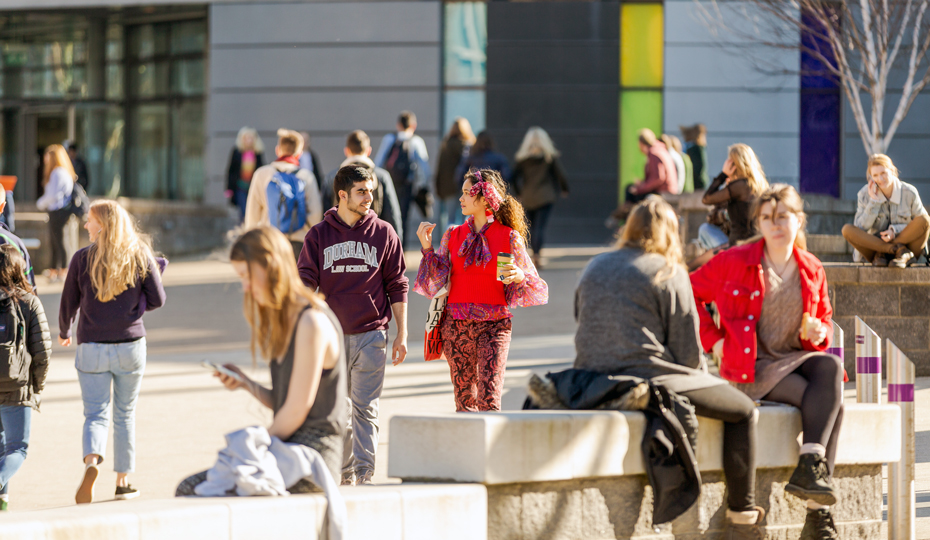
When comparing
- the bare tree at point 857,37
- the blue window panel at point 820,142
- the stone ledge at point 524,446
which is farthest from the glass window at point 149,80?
the stone ledge at point 524,446

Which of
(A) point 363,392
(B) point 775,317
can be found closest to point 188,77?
(A) point 363,392

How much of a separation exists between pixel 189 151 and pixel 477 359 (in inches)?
742

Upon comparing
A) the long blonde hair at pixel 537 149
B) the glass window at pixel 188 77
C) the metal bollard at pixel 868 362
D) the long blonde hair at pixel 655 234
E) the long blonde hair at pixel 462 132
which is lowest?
the metal bollard at pixel 868 362

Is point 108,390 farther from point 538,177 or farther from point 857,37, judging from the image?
point 857,37

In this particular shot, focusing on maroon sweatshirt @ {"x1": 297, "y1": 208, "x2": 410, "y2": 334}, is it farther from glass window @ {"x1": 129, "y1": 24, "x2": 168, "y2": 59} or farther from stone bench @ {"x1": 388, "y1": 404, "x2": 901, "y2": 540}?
glass window @ {"x1": 129, "y1": 24, "x2": 168, "y2": 59}

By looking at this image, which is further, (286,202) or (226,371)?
(286,202)

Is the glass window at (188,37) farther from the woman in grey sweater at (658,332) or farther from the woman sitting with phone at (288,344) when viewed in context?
the woman sitting with phone at (288,344)

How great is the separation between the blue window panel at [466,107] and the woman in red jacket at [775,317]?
53.0 feet

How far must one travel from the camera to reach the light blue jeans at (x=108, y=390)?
610 centimetres

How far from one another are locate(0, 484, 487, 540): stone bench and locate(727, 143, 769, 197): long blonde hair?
5123 millimetres

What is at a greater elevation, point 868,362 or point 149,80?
point 149,80

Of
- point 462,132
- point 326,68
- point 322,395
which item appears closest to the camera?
point 322,395

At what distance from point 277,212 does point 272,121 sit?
13116 mm

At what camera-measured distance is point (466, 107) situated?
70.6ft
